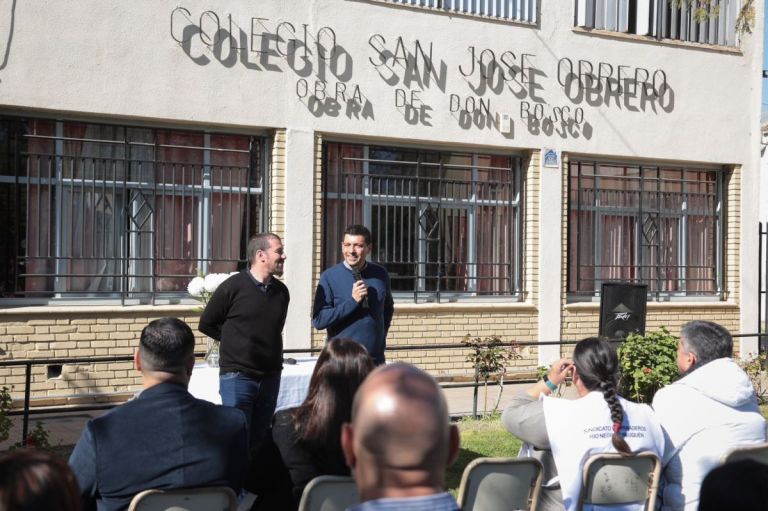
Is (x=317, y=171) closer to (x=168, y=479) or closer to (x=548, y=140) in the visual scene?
(x=548, y=140)

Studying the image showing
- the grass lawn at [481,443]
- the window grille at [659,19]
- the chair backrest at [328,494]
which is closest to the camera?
the chair backrest at [328,494]

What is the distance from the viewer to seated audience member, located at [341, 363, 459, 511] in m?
2.18

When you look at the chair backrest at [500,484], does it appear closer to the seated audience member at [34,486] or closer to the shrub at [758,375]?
the seated audience member at [34,486]

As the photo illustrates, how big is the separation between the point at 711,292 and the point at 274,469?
1261 centimetres

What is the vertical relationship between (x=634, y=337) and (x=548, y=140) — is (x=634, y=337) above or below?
below

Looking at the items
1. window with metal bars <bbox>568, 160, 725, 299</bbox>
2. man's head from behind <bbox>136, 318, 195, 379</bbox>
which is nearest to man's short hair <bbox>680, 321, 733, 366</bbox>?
man's head from behind <bbox>136, 318, 195, 379</bbox>

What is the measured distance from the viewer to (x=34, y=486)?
2.43 m

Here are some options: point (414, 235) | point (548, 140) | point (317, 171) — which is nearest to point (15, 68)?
point (317, 171)

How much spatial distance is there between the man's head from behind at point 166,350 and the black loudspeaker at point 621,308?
27.1ft

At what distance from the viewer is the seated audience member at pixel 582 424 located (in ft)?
15.6

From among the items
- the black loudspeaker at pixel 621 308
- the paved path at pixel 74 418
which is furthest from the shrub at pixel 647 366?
the paved path at pixel 74 418

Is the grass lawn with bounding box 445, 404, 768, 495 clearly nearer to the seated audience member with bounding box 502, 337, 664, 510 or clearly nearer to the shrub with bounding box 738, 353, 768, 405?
the seated audience member with bounding box 502, 337, 664, 510

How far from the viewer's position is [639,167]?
49.7ft

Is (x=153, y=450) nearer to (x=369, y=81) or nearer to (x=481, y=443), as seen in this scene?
(x=481, y=443)
